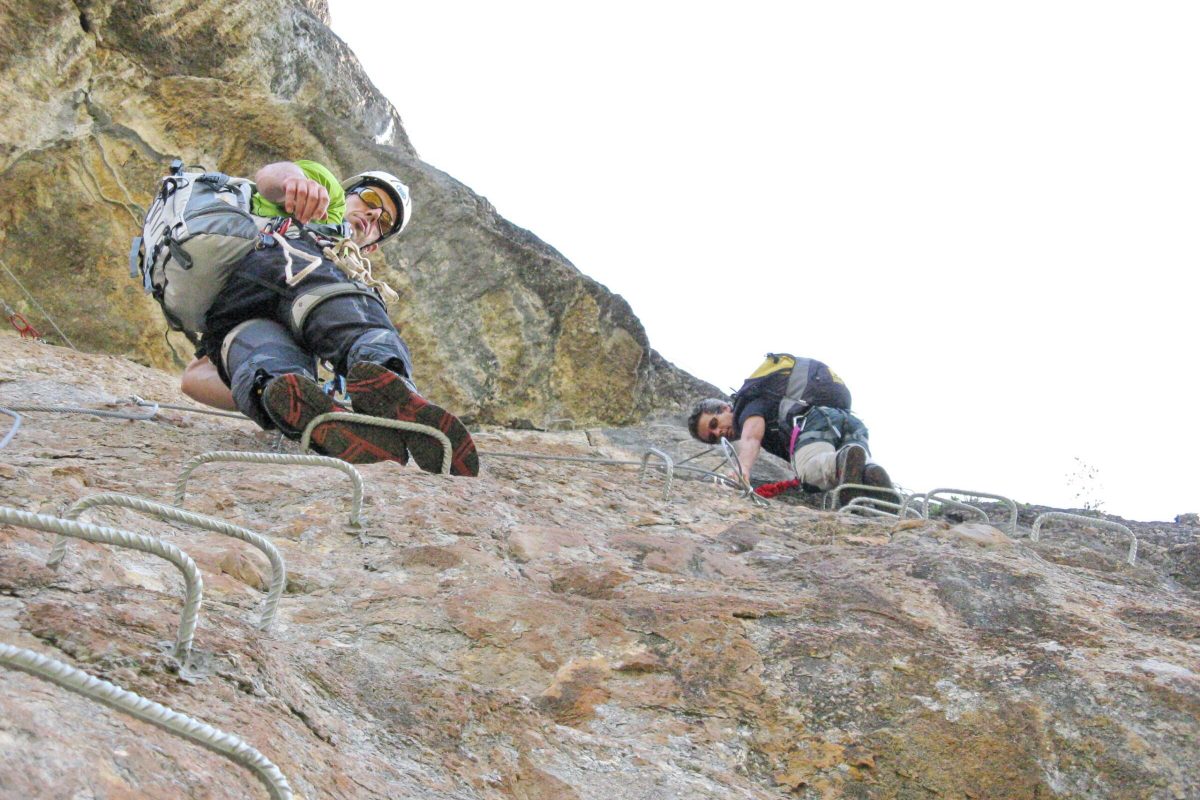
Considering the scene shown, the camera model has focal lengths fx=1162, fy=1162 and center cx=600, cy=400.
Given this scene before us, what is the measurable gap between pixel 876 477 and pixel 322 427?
10.1 ft

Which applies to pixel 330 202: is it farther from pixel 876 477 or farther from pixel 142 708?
pixel 142 708

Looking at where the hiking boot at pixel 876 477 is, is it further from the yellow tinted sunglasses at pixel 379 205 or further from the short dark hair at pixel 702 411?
the yellow tinted sunglasses at pixel 379 205

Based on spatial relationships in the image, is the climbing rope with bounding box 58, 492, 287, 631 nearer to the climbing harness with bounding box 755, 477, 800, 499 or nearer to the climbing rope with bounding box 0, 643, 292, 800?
the climbing rope with bounding box 0, 643, 292, 800

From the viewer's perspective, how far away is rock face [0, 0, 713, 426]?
5.68 meters

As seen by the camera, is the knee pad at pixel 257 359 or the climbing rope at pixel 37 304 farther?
the climbing rope at pixel 37 304

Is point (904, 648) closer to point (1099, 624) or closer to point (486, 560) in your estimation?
point (1099, 624)

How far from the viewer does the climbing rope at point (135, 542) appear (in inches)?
49.9

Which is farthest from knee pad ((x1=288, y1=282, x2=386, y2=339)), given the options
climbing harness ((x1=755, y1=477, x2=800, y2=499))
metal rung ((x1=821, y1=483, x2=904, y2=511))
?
climbing harness ((x1=755, y1=477, x2=800, y2=499))

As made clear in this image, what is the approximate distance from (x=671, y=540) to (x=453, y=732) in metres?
1.38

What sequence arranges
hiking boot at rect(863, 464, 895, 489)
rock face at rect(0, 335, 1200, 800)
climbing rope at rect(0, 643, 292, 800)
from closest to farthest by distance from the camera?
1. climbing rope at rect(0, 643, 292, 800)
2. rock face at rect(0, 335, 1200, 800)
3. hiking boot at rect(863, 464, 895, 489)

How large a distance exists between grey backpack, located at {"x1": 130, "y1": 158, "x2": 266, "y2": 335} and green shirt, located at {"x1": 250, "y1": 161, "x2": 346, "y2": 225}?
10 cm

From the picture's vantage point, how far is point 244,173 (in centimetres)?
654

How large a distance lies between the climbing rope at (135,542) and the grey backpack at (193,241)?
2367mm

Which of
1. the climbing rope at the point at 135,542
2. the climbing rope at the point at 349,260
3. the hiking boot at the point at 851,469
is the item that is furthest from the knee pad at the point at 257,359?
the hiking boot at the point at 851,469
